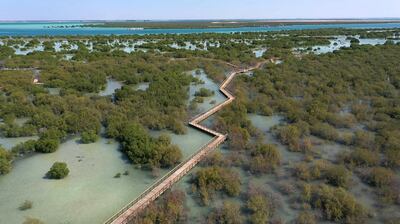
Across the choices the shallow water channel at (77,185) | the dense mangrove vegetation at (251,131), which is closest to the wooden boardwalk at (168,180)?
the dense mangrove vegetation at (251,131)

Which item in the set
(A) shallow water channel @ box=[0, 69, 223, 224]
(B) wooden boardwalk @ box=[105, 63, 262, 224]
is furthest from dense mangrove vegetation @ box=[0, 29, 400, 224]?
(A) shallow water channel @ box=[0, 69, 223, 224]

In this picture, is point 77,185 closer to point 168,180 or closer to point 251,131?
point 168,180

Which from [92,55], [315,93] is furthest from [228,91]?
[92,55]

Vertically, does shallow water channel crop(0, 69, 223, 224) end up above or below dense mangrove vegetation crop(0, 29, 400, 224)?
below

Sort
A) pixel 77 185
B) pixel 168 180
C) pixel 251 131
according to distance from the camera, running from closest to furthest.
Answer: pixel 168 180
pixel 77 185
pixel 251 131

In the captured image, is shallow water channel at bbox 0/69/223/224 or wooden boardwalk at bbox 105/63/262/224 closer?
wooden boardwalk at bbox 105/63/262/224

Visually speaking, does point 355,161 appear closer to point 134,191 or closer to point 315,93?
point 134,191

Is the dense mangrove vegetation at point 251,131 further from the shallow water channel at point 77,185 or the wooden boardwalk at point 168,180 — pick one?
the shallow water channel at point 77,185

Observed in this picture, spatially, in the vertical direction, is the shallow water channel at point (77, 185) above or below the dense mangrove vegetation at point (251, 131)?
below

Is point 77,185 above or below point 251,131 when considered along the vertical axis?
below

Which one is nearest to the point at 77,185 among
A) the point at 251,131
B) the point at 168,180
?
the point at 168,180

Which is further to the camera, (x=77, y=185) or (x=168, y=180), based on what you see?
(x=77, y=185)

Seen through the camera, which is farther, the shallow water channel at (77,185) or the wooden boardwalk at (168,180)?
the shallow water channel at (77,185)

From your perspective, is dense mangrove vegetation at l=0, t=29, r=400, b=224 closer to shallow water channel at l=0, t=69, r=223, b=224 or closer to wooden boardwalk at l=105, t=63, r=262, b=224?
wooden boardwalk at l=105, t=63, r=262, b=224
